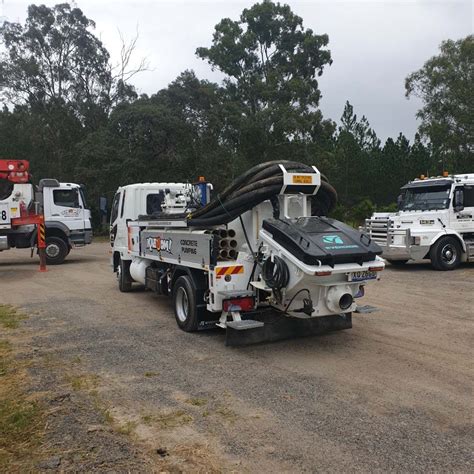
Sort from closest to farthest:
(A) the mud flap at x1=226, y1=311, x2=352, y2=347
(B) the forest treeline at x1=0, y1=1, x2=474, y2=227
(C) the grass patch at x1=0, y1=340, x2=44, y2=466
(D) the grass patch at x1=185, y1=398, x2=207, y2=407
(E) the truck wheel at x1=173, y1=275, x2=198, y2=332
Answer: (C) the grass patch at x1=0, y1=340, x2=44, y2=466, (D) the grass patch at x1=185, y1=398, x2=207, y2=407, (A) the mud flap at x1=226, y1=311, x2=352, y2=347, (E) the truck wheel at x1=173, y1=275, x2=198, y2=332, (B) the forest treeline at x1=0, y1=1, x2=474, y2=227

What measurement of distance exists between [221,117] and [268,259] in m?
27.8

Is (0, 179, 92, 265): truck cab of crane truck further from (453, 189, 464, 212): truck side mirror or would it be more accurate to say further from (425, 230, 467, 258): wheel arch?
(453, 189, 464, 212): truck side mirror

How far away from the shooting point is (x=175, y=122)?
29.7 meters

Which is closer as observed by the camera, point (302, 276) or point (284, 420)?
point (284, 420)

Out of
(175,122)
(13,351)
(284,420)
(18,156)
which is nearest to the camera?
(284,420)

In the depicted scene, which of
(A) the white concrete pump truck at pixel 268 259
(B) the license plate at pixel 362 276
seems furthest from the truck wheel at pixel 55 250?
(B) the license plate at pixel 362 276

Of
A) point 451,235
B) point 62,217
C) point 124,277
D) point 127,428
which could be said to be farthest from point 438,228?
point 62,217

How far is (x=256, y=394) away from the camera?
16.2 ft

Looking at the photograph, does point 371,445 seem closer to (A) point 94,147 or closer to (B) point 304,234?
(B) point 304,234

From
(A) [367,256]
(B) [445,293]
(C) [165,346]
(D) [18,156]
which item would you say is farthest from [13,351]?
(D) [18,156]

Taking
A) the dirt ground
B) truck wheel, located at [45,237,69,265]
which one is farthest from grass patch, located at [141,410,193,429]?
truck wheel, located at [45,237,69,265]

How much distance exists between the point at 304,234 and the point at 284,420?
229cm

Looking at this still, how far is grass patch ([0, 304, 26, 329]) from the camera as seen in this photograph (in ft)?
26.7

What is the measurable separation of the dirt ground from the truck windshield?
A: 5.82 m
